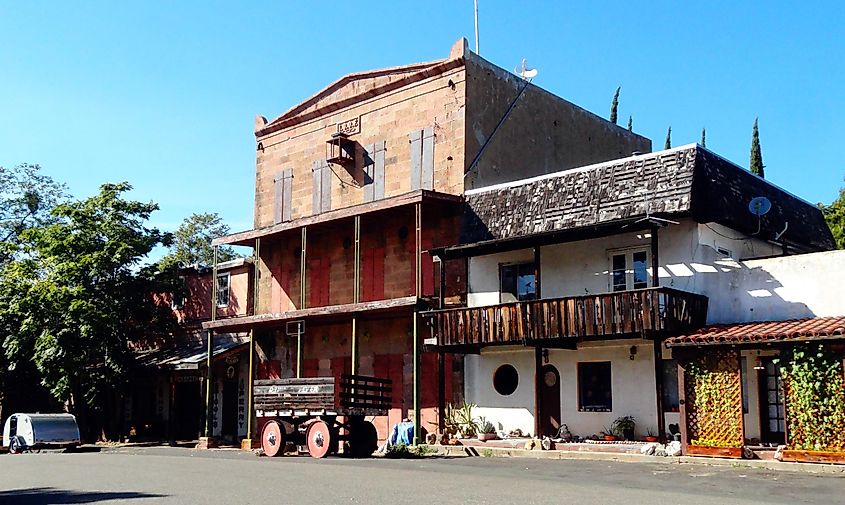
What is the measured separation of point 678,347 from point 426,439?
8.11 meters

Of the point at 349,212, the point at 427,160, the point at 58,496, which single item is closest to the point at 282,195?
the point at 349,212

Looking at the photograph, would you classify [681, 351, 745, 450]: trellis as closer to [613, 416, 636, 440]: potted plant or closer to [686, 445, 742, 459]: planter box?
[686, 445, 742, 459]: planter box

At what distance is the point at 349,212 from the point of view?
1050 inches

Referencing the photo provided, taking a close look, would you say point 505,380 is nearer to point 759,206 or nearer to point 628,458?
point 628,458

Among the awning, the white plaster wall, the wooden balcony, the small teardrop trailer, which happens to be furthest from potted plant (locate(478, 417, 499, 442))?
the small teardrop trailer

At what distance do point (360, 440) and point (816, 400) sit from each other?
9741mm

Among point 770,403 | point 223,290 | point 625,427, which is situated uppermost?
point 223,290

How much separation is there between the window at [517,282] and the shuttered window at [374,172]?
560 centimetres

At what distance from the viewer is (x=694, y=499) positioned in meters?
11.9

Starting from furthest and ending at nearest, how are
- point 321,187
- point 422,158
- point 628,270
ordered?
1. point 321,187
2. point 422,158
3. point 628,270

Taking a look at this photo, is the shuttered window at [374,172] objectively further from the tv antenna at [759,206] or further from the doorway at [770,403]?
the doorway at [770,403]

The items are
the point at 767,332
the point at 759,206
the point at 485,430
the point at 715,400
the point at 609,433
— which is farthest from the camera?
the point at 485,430

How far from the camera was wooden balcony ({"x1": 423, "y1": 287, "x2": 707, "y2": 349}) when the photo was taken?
19.9 metres

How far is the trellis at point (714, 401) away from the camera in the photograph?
1825cm
